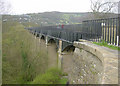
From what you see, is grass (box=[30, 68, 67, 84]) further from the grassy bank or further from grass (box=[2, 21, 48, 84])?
grass (box=[2, 21, 48, 84])

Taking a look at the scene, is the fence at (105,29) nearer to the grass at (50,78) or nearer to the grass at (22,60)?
the grass at (50,78)

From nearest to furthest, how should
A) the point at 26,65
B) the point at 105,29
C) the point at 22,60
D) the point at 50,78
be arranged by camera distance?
1. the point at 105,29
2. the point at 50,78
3. the point at 26,65
4. the point at 22,60

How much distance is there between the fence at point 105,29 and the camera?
6127 millimetres

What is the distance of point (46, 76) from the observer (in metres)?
15.0

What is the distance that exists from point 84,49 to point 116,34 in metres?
1.50

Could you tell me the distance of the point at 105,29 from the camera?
689cm

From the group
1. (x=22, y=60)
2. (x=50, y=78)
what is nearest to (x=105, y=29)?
(x=50, y=78)

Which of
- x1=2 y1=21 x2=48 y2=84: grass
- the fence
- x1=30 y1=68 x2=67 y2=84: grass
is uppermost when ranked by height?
the fence

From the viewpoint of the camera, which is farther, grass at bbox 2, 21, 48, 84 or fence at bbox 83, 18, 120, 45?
grass at bbox 2, 21, 48, 84

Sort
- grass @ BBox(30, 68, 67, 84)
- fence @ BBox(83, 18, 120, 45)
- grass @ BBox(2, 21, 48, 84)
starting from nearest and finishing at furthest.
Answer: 1. fence @ BBox(83, 18, 120, 45)
2. grass @ BBox(30, 68, 67, 84)
3. grass @ BBox(2, 21, 48, 84)

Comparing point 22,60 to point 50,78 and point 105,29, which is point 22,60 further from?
point 105,29

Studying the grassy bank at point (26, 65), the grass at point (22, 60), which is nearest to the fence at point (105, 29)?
the grassy bank at point (26, 65)

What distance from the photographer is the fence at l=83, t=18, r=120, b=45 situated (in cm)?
613

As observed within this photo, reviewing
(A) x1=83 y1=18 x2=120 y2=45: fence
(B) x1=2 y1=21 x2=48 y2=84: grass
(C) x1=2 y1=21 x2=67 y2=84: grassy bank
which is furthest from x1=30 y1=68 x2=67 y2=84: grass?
(A) x1=83 y1=18 x2=120 y2=45: fence
